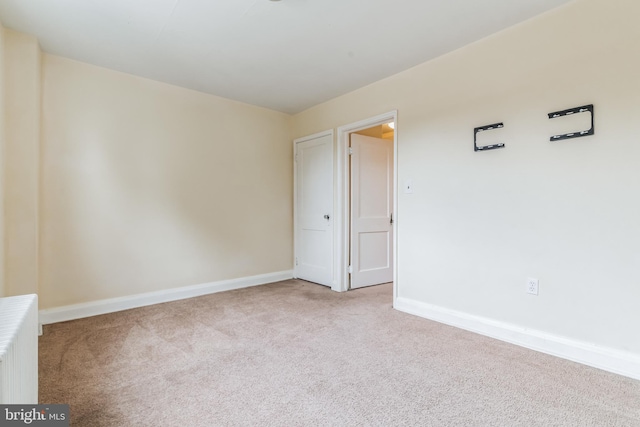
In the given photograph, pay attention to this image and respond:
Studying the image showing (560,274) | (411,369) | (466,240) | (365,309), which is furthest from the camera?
(365,309)

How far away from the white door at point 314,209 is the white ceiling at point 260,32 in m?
1.11

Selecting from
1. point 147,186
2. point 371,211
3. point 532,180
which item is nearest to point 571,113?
point 532,180

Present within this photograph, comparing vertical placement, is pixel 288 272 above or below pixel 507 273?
below

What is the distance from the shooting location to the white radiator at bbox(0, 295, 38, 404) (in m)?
0.97

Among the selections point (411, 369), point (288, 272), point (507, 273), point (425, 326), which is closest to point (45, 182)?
point (288, 272)

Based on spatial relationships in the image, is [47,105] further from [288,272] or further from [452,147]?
[452,147]

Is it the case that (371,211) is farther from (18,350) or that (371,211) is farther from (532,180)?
(18,350)

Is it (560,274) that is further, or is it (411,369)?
(560,274)

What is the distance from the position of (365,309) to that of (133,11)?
3.19 m

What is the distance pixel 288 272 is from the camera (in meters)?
4.57

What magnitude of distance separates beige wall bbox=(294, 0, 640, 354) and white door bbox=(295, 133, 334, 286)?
113cm

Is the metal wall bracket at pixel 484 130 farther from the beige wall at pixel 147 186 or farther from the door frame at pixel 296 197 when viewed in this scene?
the beige wall at pixel 147 186

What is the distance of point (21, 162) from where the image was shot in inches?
100

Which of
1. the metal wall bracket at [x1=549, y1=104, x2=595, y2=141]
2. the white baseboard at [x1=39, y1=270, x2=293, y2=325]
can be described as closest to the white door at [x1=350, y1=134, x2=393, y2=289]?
the white baseboard at [x1=39, y1=270, x2=293, y2=325]
